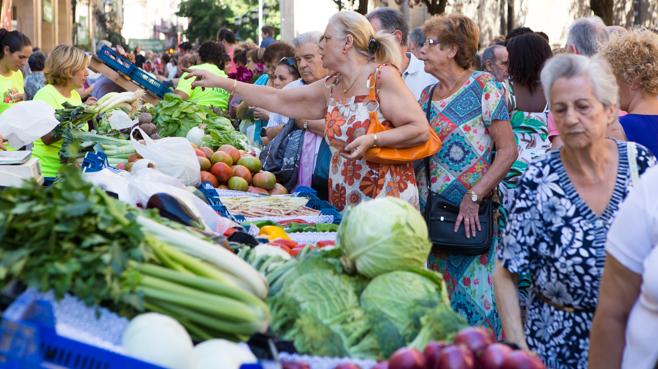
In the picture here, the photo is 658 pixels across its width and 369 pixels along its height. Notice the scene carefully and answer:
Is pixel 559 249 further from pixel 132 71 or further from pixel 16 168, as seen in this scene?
pixel 132 71

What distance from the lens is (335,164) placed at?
566cm

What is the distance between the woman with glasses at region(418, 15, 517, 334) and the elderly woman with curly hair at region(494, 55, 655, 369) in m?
1.76

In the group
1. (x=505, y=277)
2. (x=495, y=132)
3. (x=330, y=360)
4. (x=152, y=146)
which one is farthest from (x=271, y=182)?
(x=330, y=360)

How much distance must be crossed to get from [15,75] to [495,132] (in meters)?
7.25

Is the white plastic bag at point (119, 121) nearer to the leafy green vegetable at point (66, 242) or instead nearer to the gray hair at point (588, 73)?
the gray hair at point (588, 73)

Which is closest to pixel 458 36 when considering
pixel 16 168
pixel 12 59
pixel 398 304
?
pixel 16 168

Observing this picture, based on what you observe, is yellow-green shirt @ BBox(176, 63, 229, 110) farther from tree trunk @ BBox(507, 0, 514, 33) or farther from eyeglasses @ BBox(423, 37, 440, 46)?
tree trunk @ BBox(507, 0, 514, 33)

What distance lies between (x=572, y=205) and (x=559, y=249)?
0.57ft

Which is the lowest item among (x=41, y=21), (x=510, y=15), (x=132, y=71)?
(x=41, y=21)

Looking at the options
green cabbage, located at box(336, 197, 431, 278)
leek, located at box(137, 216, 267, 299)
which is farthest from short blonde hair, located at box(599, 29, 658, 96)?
leek, located at box(137, 216, 267, 299)

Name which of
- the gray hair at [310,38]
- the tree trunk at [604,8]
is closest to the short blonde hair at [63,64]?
the gray hair at [310,38]

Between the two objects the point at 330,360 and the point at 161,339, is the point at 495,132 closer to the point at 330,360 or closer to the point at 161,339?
the point at 330,360

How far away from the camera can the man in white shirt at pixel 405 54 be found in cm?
680

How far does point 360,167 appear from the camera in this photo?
5.45 metres
